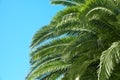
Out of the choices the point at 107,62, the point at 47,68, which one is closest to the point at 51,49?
the point at 47,68

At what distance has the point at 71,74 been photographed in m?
17.2

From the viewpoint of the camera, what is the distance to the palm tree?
15.5m

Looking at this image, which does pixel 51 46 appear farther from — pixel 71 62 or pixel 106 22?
pixel 106 22

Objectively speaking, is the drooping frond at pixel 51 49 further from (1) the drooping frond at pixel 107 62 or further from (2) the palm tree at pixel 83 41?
(1) the drooping frond at pixel 107 62

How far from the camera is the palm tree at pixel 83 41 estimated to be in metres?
15.5

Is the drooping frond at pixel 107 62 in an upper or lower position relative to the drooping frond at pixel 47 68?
lower

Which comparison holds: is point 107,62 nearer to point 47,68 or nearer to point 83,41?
point 83,41

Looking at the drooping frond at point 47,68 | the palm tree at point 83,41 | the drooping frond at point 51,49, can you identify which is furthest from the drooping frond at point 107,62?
the drooping frond at point 47,68

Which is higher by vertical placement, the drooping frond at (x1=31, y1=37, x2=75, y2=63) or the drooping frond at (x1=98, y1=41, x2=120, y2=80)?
the drooping frond at (x1=31, y1=37, x2=75, y2=63)

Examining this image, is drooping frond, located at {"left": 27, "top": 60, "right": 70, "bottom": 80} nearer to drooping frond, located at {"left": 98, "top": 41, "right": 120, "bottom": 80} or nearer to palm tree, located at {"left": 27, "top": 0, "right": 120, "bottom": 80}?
palm tree, located at {"left": 27, "top": 0, "right": 120, "bottom": 80}

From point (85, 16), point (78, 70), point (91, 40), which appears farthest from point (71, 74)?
point (85, 16)

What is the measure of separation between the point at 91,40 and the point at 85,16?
7.21 ft

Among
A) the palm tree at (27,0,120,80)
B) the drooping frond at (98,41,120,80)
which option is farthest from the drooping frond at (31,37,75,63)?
the drooping frond at (98,41,120,80)

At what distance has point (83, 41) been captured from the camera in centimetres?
1730
